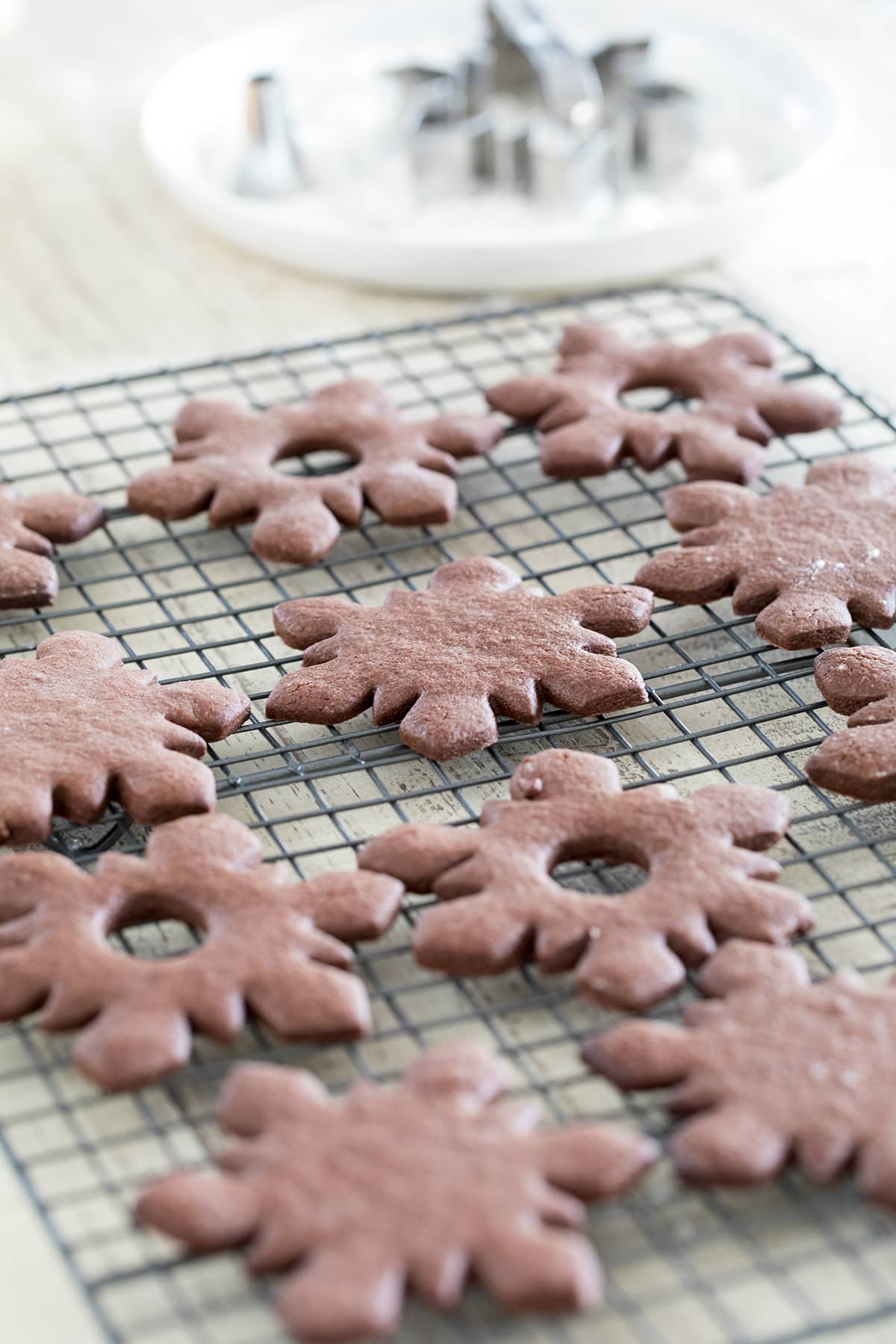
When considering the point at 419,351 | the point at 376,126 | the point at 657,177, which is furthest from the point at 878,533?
the point at 376,126

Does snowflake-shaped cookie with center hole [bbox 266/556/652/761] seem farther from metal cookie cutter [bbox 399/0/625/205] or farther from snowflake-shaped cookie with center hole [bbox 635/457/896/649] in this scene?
metal cookie cutter [bbox 399/0/625/205]

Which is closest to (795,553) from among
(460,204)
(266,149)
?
(460,204)

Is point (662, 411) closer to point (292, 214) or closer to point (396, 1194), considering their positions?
point (292, 214)

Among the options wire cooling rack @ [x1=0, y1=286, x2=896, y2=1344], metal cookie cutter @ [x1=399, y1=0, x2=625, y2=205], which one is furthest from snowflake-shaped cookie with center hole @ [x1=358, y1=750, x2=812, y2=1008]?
metal cookie cutter @ [x1=399, y1=0, x2=625, y2=205]

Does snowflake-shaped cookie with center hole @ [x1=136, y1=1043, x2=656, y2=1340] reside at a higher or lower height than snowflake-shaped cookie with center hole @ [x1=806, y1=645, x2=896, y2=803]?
lower

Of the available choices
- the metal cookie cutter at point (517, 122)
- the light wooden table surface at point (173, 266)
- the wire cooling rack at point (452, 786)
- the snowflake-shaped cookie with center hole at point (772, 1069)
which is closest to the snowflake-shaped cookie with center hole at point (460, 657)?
the wire cooling rack at point (452, 786)

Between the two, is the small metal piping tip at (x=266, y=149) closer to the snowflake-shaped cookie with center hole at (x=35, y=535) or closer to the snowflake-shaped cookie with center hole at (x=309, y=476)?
the snowflake-shaped cookie with center hole at (x=309, y=476)

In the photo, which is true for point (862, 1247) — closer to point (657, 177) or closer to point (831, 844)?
point (831, 844)
